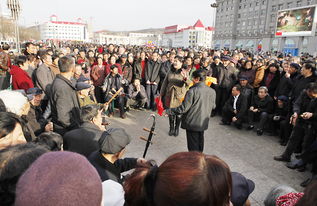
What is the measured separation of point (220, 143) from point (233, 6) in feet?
249

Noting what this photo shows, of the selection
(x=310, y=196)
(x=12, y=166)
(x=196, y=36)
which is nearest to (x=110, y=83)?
(x=12, y=166)

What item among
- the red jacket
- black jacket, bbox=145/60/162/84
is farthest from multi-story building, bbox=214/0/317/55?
the red jacket

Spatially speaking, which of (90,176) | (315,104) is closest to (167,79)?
(315,104)

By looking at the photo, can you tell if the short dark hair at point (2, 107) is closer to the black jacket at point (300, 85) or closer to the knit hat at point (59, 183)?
the knit hat at point (59, 183)

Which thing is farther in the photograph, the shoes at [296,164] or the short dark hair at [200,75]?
the shoes at [296,164]

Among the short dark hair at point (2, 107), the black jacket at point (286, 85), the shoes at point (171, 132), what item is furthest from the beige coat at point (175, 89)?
the short dark hair at point (2, 107)

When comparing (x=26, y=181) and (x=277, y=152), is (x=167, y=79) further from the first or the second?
(x=26, y=181)

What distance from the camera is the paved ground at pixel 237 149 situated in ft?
12.2

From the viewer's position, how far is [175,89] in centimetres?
577

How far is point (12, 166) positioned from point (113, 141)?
0.94m

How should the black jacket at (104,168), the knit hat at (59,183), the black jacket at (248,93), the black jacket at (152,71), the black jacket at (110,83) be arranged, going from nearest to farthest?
1. the knit hat at (59,183)
2. the black jacket at (104,168)
3. the black jacket at (248,93)
4. the black jacket at (110,83)
5. the black jacket at (152,71)

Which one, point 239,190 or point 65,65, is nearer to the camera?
point 239,190

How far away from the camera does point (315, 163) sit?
141 inches

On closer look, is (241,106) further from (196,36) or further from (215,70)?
(196,36)
